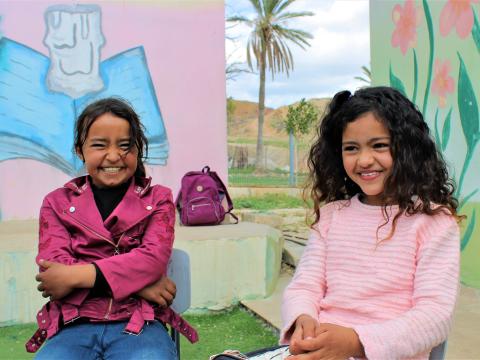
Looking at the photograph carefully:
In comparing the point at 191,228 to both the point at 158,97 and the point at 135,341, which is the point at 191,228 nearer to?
the point at 158,97

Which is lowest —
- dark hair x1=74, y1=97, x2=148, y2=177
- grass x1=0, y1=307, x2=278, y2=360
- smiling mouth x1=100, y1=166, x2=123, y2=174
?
grass x1=0, y1=307, x2=278, y2=360

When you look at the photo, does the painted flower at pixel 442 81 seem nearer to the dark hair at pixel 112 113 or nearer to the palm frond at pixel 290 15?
the dark hair at pixel 112 113

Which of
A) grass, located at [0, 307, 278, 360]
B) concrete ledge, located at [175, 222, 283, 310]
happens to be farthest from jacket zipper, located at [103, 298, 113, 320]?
concrete ledge, located at [175, 222, 283, 310]

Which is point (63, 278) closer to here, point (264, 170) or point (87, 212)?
point (87, 212)

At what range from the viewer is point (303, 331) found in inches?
50.7

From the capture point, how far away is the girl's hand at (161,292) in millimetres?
1688

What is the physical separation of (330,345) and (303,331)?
3.8 inches

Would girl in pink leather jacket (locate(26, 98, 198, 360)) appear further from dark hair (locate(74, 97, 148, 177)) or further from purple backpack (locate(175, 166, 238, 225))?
purple backpack (locate(175, 166, 238, 225))

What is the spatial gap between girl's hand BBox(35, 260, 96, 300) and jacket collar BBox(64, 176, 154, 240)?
153 millimetres

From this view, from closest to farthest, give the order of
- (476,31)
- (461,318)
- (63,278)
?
(63,278) < (461,318) < (476,31)

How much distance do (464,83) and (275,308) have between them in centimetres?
200

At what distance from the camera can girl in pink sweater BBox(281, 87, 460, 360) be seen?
1226 mm

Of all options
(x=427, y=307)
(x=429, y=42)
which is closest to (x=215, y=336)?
(x=427, y=307)

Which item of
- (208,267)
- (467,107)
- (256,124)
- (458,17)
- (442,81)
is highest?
(256,124)
